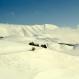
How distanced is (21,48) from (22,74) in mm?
4321

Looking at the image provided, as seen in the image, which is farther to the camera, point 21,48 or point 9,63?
point 21,48

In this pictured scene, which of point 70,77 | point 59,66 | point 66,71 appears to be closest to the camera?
point 70,77

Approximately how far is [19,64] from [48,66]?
4.21 feet

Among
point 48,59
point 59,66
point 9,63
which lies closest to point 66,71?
point 59,66

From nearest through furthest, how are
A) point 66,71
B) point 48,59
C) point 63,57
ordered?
point 66,71 < point 48,59 < point 63,57

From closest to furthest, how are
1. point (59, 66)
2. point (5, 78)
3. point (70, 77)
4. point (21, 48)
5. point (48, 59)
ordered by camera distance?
point (5, 78) → point (70, 77) → point (59, 66) → point (48, 59) → point (21, 48)

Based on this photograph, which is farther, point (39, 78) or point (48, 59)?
point (48, 59)

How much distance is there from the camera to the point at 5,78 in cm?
793

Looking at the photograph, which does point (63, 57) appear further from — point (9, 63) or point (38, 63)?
point (9, 63)

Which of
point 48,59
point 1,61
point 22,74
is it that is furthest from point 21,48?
point 22,74

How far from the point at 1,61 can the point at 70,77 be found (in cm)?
298

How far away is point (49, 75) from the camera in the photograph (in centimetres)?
861

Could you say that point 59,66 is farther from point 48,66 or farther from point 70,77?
point 70,77

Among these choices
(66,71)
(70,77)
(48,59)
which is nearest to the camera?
(70,77)
